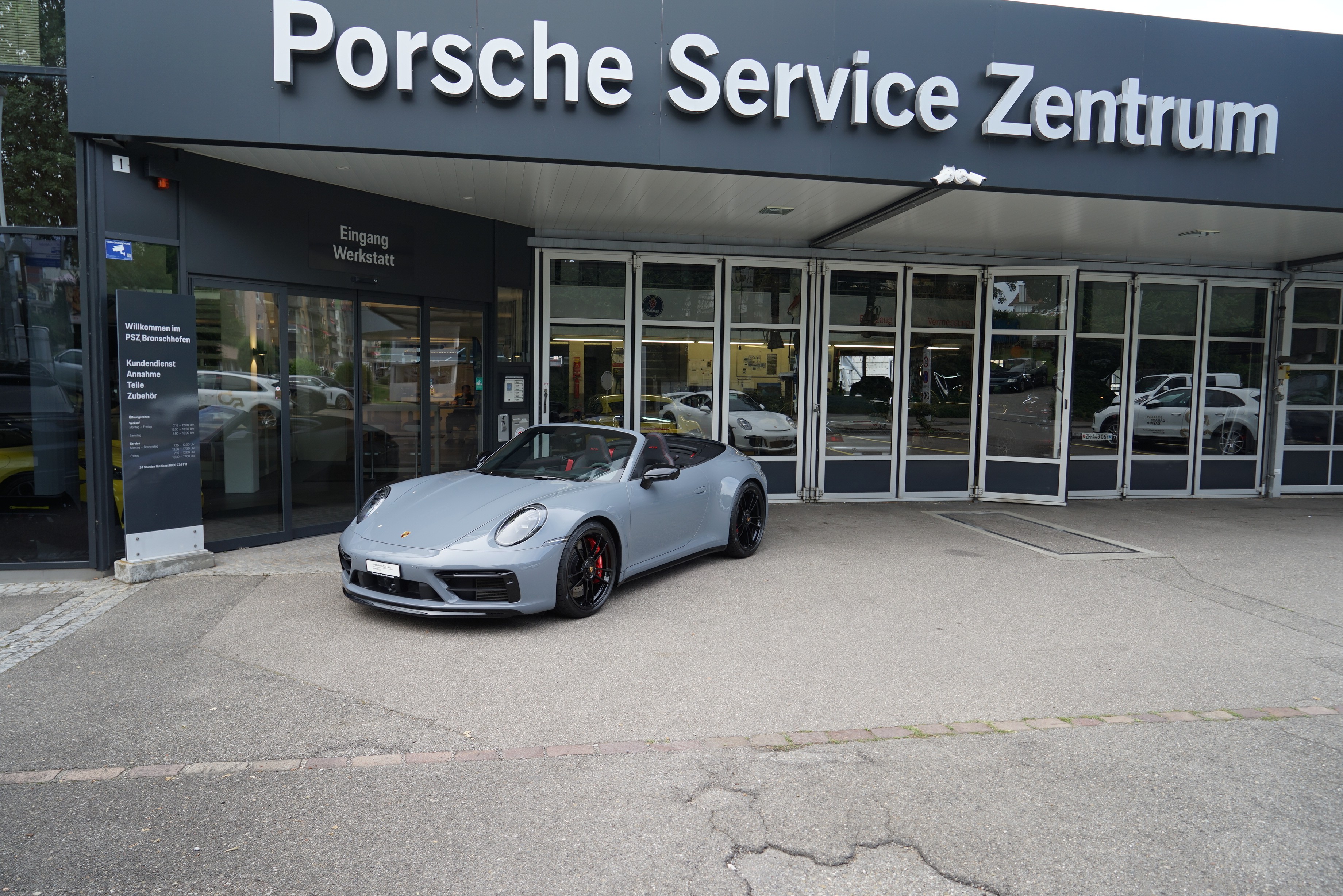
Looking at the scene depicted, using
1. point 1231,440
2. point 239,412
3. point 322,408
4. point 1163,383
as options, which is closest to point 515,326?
point 322,408

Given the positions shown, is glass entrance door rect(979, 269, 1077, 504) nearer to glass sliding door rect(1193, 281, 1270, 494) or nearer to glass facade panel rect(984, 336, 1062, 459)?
glass facade panel rect(984, 336, 1062, 459)

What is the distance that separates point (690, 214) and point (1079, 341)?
627 cm

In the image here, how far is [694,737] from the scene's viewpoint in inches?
148

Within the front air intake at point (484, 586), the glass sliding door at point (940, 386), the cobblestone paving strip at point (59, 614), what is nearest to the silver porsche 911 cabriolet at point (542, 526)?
the front air intake at point (484, 586)

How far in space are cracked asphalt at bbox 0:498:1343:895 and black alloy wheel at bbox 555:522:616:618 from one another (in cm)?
14

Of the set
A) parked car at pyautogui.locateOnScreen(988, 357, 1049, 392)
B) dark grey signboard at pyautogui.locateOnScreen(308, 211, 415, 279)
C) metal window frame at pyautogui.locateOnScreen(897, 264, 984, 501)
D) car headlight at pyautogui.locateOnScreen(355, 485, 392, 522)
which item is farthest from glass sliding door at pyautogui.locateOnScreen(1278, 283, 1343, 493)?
car headlight at pyautogui.locateOnScreen(355, 485, 392, 522)

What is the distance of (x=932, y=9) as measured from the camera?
7293mm

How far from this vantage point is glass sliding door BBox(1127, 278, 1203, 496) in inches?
464

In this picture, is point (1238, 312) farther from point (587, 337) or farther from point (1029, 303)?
point (587, 337)

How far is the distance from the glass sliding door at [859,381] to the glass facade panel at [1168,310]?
384 cm

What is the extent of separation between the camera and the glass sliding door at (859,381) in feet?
36.1

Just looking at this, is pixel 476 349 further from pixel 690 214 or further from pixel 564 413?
pixel 690 214

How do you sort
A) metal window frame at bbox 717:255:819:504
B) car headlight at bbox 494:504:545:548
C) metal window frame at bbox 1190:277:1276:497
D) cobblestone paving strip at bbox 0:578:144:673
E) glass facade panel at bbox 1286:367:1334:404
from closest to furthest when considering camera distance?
1. cobblestone paving strip at bbox 0:578:144:673
2. car headlight at bbox 494:504:545:548
3. metal window frame at bbox 717:255:819:504
4. metal window frame at bbox 1190:277:1276:497
5. glass facade panel at bbox 1286:367:1334:404

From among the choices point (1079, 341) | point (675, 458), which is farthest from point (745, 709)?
point (1079, 341)
